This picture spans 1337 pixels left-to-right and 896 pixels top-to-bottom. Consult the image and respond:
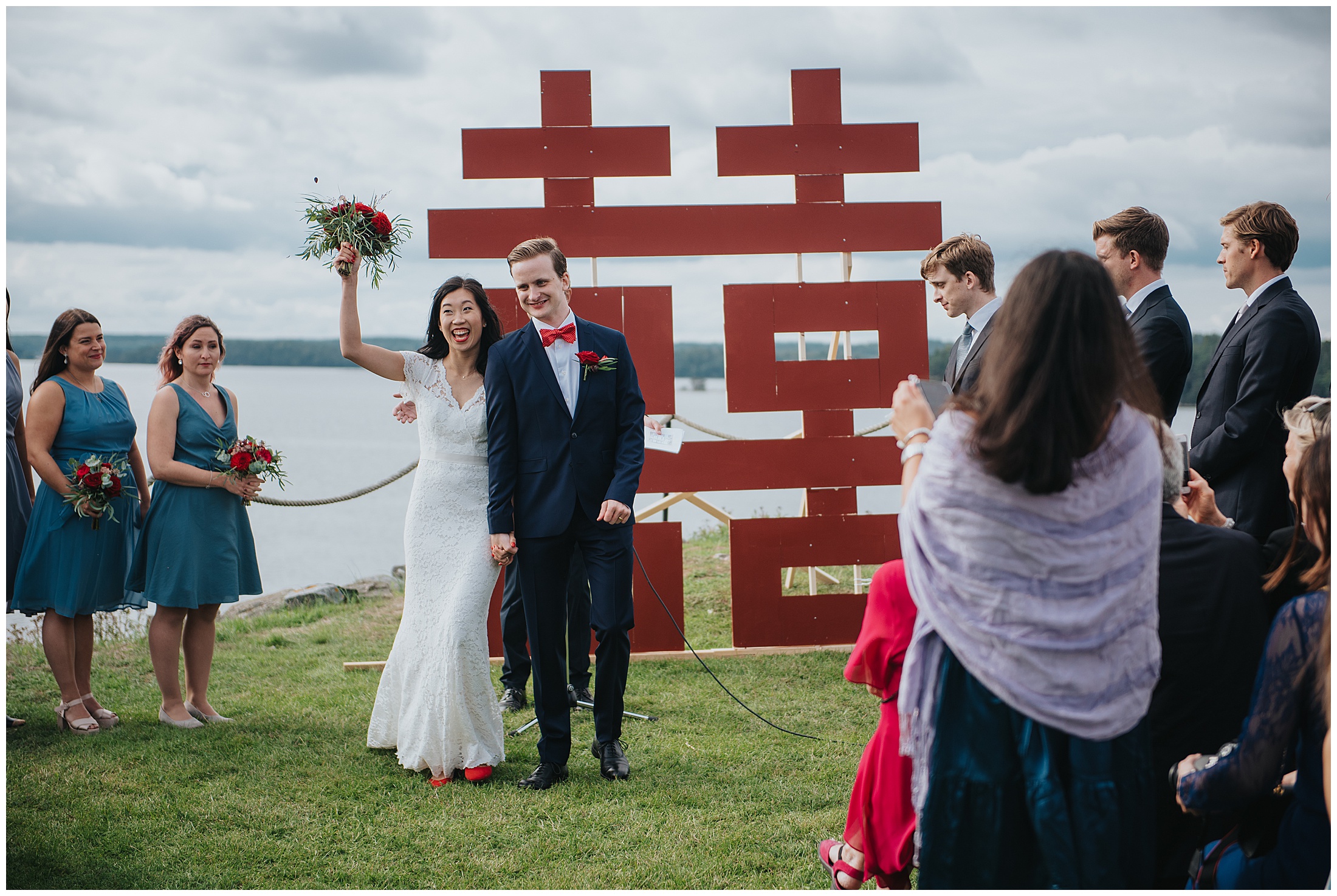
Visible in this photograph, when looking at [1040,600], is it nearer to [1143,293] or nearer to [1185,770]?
[1185,770]

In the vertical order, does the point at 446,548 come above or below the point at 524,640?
above

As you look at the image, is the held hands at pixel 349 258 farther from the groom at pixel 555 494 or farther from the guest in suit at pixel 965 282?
the guest in suit at pixel 965 282

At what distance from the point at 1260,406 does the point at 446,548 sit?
3.11 m

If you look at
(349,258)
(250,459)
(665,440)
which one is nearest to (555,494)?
(349,258)

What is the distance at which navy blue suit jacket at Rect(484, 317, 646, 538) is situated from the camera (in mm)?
3639

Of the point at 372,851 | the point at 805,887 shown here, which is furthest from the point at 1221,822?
the point at 372,851

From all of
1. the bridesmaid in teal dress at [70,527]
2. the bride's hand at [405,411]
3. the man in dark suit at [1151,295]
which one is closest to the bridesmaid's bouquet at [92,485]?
the bridesmaid in teal dress at [70,527]

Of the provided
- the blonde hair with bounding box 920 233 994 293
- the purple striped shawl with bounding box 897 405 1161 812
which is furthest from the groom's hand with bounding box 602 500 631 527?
the purple striped shawl with bounding box 897 405 1161 812

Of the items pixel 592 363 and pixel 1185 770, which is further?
pixel 592 363

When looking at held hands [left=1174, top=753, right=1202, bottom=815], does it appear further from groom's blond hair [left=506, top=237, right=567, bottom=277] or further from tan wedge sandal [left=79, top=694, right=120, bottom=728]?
tan wedge sandal [left=79, top=694, right=120, bottom=728]

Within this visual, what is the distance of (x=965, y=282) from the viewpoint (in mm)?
3965

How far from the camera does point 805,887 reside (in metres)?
2.85

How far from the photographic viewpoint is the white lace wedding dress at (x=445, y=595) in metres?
3.73

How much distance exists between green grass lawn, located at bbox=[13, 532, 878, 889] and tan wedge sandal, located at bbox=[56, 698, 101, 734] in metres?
0.07
